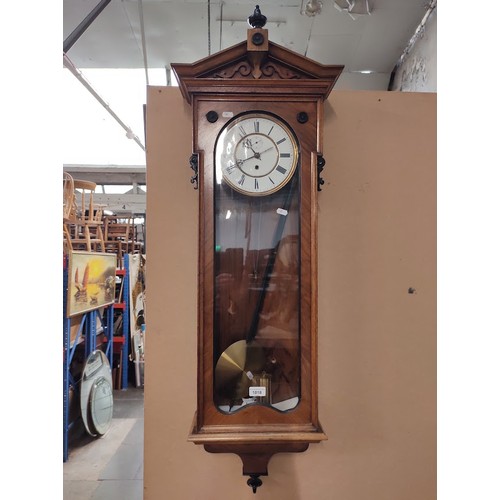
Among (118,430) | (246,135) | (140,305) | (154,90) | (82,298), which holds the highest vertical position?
(154,90)

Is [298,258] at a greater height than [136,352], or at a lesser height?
greater

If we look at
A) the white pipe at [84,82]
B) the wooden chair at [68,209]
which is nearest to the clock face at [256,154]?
the white pipe at [84,82]

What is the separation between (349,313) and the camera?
0.86m

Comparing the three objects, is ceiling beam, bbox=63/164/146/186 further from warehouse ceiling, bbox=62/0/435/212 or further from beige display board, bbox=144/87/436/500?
beige display board, bbox=144/87/436/500

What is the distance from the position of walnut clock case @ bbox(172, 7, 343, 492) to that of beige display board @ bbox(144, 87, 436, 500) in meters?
0.12

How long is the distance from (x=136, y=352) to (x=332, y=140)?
2.24 meters

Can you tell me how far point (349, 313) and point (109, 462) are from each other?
1.49 meters

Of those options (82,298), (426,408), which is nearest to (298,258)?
(426,408)

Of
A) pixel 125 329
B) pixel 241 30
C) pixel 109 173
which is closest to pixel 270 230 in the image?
pixel 241 30

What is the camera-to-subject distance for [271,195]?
0.78m

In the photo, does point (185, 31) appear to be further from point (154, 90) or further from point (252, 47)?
point (252, 47)

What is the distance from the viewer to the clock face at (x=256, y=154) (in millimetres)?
745

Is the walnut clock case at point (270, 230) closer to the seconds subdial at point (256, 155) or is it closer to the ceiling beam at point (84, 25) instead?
the seconds subdial at point (256, 155)

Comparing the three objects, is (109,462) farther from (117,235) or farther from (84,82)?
(117,235)
